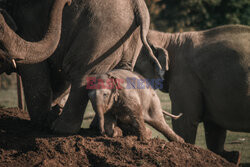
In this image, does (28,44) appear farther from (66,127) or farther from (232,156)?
(232,156)

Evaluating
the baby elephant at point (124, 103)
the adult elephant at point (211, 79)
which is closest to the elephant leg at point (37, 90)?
the baby elephant at point (124, 103)

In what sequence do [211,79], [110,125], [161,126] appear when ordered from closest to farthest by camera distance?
[110,125] < [161,126] < [211,79]

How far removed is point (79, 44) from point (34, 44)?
2.34 feet

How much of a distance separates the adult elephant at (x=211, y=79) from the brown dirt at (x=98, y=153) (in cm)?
163

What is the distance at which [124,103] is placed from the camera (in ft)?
16.0

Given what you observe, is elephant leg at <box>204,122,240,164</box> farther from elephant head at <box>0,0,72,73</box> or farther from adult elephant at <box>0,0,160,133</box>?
elephant head at <box>0,0,72,73</box>

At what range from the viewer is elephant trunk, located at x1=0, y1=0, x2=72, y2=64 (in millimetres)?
4863

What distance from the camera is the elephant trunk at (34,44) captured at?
4863 mm

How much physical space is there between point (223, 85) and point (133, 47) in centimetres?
159

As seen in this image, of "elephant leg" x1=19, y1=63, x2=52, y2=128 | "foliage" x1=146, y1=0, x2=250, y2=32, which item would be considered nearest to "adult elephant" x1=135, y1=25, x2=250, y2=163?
"elephant leg" x1=19, y1=63, x2=52, y2=128

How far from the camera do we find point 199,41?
6918 millimetres

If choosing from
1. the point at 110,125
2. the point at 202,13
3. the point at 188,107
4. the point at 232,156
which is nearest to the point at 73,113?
the point at 110,125

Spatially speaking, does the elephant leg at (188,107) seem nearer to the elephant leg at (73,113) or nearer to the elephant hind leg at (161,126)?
the elephant hind leg at (161,126)

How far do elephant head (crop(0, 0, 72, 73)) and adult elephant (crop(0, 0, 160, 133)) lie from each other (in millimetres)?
77
